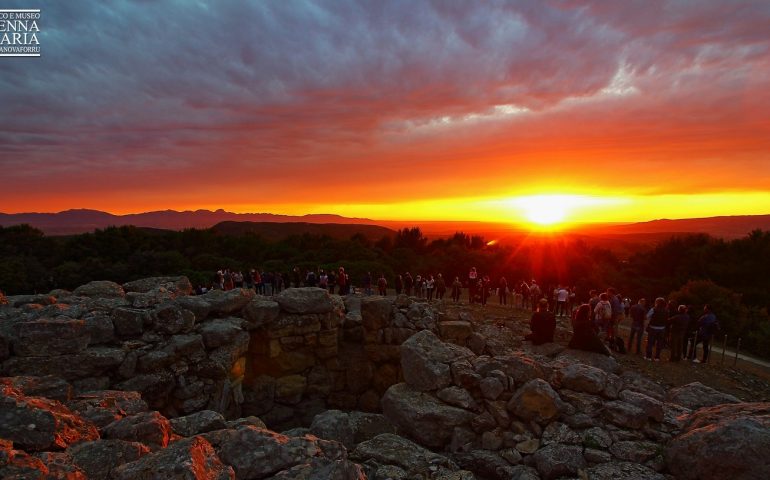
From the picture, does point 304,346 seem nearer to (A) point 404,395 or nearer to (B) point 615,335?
(A) point 404,395

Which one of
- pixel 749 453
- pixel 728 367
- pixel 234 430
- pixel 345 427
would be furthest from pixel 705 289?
pixel 234 430

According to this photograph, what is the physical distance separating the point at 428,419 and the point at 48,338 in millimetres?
7864

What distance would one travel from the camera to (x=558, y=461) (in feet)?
21.8

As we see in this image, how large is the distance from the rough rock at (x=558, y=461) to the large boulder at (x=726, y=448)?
1.27 metres

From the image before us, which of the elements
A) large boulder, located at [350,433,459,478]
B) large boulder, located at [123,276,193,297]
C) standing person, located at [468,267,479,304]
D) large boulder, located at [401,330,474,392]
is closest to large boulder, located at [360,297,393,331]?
large boulder, located at [401,330,474,392]

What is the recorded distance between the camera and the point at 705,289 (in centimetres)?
2405

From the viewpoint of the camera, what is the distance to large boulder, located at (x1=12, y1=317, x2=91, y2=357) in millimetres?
8789

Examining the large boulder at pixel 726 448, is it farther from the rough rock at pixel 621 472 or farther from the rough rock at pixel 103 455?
the rough rock at pixel 103 455

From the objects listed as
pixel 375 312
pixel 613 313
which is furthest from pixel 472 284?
pixel 375 312

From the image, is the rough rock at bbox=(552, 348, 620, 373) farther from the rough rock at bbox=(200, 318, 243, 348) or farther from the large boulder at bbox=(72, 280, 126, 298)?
the large boulder at bbox=(72, 280, 126, 298)

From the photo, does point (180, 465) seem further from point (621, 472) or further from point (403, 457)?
point (621, 472)

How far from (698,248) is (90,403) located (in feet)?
139

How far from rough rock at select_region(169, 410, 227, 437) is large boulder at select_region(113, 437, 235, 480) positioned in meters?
1.46

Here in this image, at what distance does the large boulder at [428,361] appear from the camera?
8.65m
